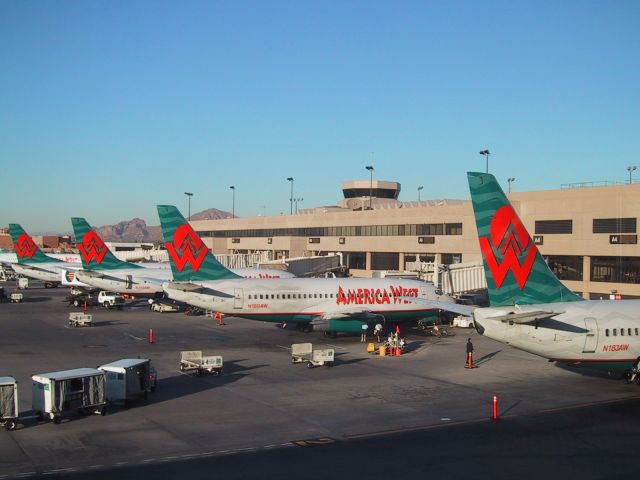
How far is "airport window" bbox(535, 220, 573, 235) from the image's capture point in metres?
62.6

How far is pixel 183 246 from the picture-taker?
47.6 meters

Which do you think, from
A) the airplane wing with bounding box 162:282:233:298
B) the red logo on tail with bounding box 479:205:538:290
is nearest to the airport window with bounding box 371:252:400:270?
the airplane wing with bounding box 162:282:233:298

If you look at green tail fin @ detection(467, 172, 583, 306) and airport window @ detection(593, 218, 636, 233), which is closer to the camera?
green tail fin @ detection(467, 172, 583, 306)

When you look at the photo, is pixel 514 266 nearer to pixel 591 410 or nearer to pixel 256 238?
pixel 591 410

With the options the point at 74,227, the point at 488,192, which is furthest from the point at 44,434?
the point at 74,227

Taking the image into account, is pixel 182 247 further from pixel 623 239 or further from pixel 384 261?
pixel 384 261

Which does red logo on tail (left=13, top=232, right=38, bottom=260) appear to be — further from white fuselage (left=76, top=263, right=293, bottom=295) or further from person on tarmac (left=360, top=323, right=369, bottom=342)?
person on tarmac (left=360, top=323, right=369, bottom=342)

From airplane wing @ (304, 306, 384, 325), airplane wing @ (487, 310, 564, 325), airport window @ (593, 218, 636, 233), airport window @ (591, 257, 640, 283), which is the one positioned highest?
airport window @ (593, 218, 636, 233)

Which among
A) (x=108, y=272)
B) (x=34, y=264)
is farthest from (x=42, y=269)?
(x=108, y=272)

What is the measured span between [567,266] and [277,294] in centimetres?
3068

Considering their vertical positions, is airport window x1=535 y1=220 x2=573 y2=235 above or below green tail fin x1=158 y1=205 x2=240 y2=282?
above

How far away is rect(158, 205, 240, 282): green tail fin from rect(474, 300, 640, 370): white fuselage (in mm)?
24676

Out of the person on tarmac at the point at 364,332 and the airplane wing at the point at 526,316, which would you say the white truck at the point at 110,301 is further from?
the airplane wing at the point at 526,316

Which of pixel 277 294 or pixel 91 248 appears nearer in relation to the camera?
pixel 277 294
